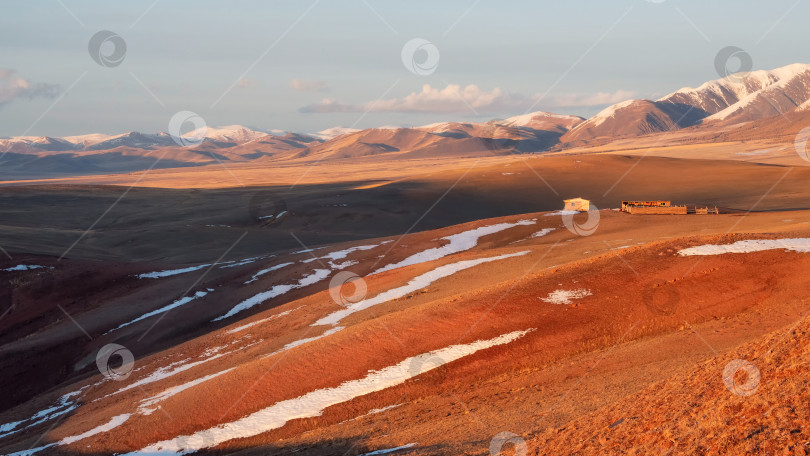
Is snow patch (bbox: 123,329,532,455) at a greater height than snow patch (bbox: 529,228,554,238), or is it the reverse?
snow patch (bbox: 529,228,554,238)

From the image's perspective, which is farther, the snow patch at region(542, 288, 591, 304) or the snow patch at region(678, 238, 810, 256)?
the snow patch at region(678, 238, 810, 256)

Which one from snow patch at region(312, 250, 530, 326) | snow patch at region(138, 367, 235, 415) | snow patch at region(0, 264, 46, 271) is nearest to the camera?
snow patch at region(138, 367, 235, 415)

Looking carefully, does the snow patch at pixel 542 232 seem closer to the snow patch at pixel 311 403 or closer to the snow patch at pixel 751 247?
the snow patch at pixel 751 247

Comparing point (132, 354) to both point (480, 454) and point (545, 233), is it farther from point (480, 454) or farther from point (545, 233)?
point (545, 233)

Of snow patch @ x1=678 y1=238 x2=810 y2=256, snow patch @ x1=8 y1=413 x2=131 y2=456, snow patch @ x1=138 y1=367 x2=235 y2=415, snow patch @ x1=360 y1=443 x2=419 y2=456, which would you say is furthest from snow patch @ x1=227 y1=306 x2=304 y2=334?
snow patch @ x1=678 y1=238 x2=810 y2=256

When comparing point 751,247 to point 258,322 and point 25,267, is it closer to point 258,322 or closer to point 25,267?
point 258,322

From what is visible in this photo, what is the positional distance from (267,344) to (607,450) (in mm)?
23289

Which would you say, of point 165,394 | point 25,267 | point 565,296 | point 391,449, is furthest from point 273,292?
point 391,449

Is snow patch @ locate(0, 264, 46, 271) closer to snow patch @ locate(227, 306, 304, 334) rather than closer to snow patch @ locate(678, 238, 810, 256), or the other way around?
snow patch @ locate(227, 306, 304, 334)

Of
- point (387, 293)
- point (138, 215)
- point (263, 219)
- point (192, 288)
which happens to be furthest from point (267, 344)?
point (138, 215)

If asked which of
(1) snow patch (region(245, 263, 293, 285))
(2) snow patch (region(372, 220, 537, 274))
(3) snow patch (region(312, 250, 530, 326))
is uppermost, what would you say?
(1) snow patch (region(245, 263, 293, 285))

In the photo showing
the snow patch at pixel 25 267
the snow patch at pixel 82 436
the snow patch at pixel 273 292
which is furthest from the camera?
the snow patch at pixel 25 267

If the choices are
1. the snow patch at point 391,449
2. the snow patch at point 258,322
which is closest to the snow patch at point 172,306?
the snow patch at point 258,322

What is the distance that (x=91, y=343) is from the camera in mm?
43312
